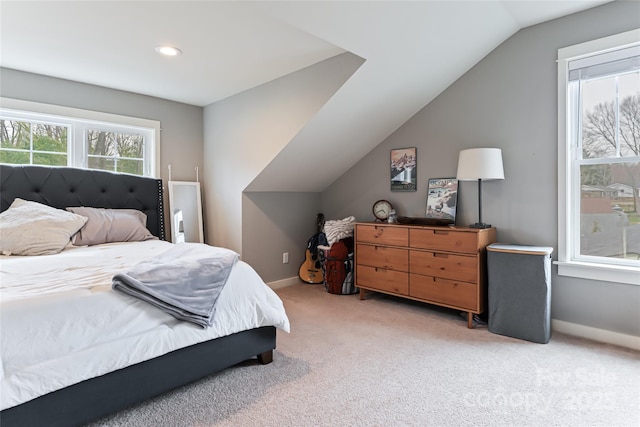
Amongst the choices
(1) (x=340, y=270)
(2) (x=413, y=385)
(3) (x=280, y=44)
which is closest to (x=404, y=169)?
(1) (x=340, y=270)

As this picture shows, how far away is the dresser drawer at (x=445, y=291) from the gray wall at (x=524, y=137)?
0.57 meters

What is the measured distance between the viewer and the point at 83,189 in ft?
10.5

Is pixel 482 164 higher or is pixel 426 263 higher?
pixel 482 164

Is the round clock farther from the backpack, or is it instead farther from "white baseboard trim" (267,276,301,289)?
"white baseboard trim" (267,276,301,289)

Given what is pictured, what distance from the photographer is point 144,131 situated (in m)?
3.93

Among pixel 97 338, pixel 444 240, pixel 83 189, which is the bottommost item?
pixel 97 338

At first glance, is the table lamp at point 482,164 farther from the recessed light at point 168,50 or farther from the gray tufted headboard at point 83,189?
the gray tufted headboard at point 83,189

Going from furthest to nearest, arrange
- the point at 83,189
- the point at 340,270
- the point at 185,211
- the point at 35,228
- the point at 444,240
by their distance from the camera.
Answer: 1. the point at 185,211
2. the point at 340,270
3. the point at 83,189
4. the point at 444,240
5. the point at 35,228

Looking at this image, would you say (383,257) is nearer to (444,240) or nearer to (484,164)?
(444,240)

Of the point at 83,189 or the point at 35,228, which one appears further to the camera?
the point at 83,189

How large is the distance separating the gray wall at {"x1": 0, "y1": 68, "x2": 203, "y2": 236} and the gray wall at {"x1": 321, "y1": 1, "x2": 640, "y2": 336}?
257 cm

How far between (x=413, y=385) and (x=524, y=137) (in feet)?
6.95

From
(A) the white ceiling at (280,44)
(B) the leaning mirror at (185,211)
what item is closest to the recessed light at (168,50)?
(A) the white ceiling at (280,44)

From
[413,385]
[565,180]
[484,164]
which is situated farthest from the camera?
[484,164]
